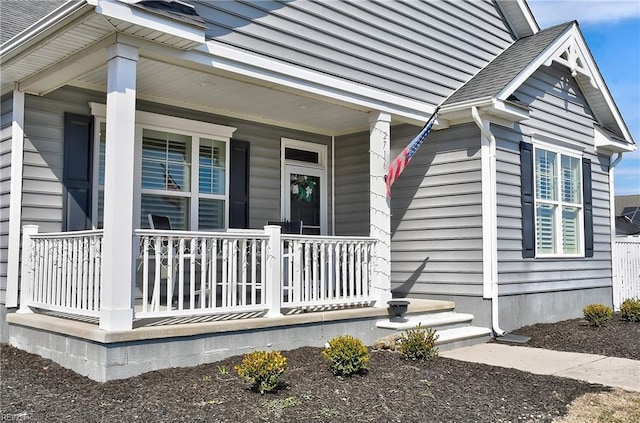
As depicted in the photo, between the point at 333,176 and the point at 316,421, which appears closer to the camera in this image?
the point at 316,421

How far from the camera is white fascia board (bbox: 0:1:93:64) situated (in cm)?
472

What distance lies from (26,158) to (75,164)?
51cm

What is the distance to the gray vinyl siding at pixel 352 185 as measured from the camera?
365 inches

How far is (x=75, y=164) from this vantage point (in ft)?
21.4

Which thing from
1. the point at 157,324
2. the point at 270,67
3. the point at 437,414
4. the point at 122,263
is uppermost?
the point at 270,67

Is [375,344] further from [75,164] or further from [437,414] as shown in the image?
[75,164]

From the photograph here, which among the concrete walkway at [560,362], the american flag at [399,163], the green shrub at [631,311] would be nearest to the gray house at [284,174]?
the american flag at [399,163]

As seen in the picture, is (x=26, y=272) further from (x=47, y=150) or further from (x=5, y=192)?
(x=47, y=150)

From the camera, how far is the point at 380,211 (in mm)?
7391

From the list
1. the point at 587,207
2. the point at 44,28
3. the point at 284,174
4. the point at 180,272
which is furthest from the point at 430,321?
the point at 44,28

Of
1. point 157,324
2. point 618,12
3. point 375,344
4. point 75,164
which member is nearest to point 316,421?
point 157,324

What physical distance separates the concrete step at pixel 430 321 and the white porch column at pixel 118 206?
10.6 ft

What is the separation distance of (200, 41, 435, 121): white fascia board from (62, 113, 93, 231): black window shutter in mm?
1953

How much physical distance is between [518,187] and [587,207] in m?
2.31
